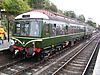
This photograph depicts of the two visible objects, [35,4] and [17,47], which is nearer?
[17,47]

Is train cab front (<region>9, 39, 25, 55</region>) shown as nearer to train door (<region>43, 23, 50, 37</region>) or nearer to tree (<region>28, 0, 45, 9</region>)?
train door (<region>43, 23, 50, 37</region>)

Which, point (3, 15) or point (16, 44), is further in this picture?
point (3, 15)

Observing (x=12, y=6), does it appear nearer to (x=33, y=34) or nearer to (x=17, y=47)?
(x=17, y=47)

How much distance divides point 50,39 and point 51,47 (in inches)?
36.5

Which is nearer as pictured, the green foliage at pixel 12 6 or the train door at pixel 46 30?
the train door at pixel 46 30

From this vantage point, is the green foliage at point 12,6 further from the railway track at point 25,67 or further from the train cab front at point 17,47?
the railway track at point 25,67

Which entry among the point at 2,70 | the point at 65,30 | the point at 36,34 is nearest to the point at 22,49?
the point at 36,34

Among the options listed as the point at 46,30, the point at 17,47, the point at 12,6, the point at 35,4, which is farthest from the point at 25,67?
the point at 35,4

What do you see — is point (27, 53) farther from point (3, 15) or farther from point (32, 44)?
point (3, 15)

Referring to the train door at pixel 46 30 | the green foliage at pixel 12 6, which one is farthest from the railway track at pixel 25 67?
the green foliage at pixel 12 6

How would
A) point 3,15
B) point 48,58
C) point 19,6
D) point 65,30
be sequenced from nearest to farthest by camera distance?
1. point 48,58
2. point 65,30
3. point 3,15
4. point 19,6

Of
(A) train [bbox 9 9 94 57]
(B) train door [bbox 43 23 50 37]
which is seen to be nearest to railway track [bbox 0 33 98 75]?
(A) train [bbox 9 9 94 57]

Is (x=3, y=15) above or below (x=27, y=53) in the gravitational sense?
above

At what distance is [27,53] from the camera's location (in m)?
13.9
